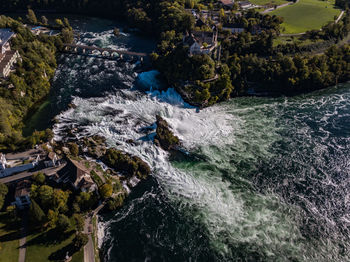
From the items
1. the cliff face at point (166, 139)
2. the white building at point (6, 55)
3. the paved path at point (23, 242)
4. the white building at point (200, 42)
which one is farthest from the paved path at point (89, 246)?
the white building at point (200, 42)

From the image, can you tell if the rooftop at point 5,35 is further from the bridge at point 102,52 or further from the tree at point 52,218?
the tree at point 52,218

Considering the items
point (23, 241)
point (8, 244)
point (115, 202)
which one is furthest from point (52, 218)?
point (115, 202)

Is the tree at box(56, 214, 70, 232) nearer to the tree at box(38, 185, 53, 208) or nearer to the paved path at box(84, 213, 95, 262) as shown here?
the paved path at box(84, 213, 95, 262)

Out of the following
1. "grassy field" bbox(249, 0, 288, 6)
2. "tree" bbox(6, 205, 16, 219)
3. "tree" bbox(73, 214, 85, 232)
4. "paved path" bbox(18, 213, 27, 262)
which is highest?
"grassy field" bbox(249, 0, 288, 6)

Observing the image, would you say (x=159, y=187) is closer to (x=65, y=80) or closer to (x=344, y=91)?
(x=65, y=80)

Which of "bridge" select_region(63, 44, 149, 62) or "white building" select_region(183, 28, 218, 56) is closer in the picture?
"white building" select_region(183, 28, 218, 56)

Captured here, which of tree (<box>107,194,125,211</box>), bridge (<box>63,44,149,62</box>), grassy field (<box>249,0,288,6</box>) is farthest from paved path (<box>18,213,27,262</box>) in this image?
grassy field (<box>249,0,288,6</box>)
